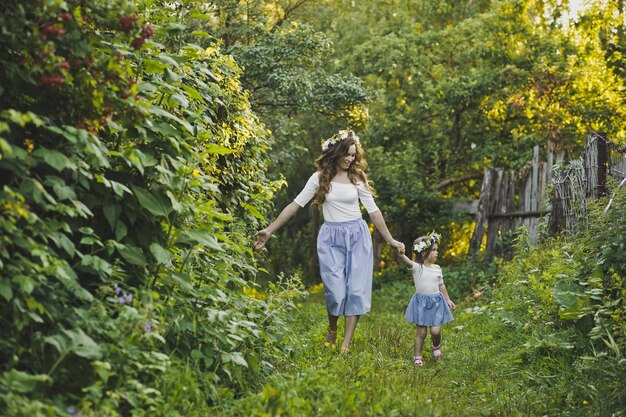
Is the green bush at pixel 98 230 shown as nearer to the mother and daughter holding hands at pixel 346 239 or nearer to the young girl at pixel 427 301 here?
the mother and daughter holding hands at pixel 346 239

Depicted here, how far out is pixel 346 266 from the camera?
21.3 feet

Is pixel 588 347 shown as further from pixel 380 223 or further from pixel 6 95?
pixel 6 95

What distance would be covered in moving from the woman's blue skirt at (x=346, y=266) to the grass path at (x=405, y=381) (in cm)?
41

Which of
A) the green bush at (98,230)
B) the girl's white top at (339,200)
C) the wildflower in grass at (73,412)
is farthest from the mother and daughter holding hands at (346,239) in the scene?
the wildflower in grass at (73,412)

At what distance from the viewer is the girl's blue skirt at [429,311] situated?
678cm

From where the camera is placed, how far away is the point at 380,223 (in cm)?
665

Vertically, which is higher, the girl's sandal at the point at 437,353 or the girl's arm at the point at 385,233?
the girl's arm at the point at 385,233

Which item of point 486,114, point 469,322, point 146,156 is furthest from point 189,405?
point 486,114

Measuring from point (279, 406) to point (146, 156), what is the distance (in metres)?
1.43

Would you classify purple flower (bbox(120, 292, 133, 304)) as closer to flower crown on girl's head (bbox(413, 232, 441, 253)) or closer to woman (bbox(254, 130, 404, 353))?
woman (bbox(254, 130, 404, 353))

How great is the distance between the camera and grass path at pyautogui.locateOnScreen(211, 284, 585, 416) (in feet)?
12.6

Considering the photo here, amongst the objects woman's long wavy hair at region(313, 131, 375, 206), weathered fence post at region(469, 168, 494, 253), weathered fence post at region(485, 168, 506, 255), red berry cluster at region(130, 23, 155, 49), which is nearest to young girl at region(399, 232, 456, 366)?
woman's long wavy hair at region(313, 131, 375, 206)

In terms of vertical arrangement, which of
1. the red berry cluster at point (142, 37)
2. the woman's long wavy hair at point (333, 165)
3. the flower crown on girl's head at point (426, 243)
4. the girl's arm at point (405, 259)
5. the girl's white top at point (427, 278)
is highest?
the red berry cluster at point (142, 37)

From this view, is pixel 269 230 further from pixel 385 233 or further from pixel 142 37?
pixel 142 37
